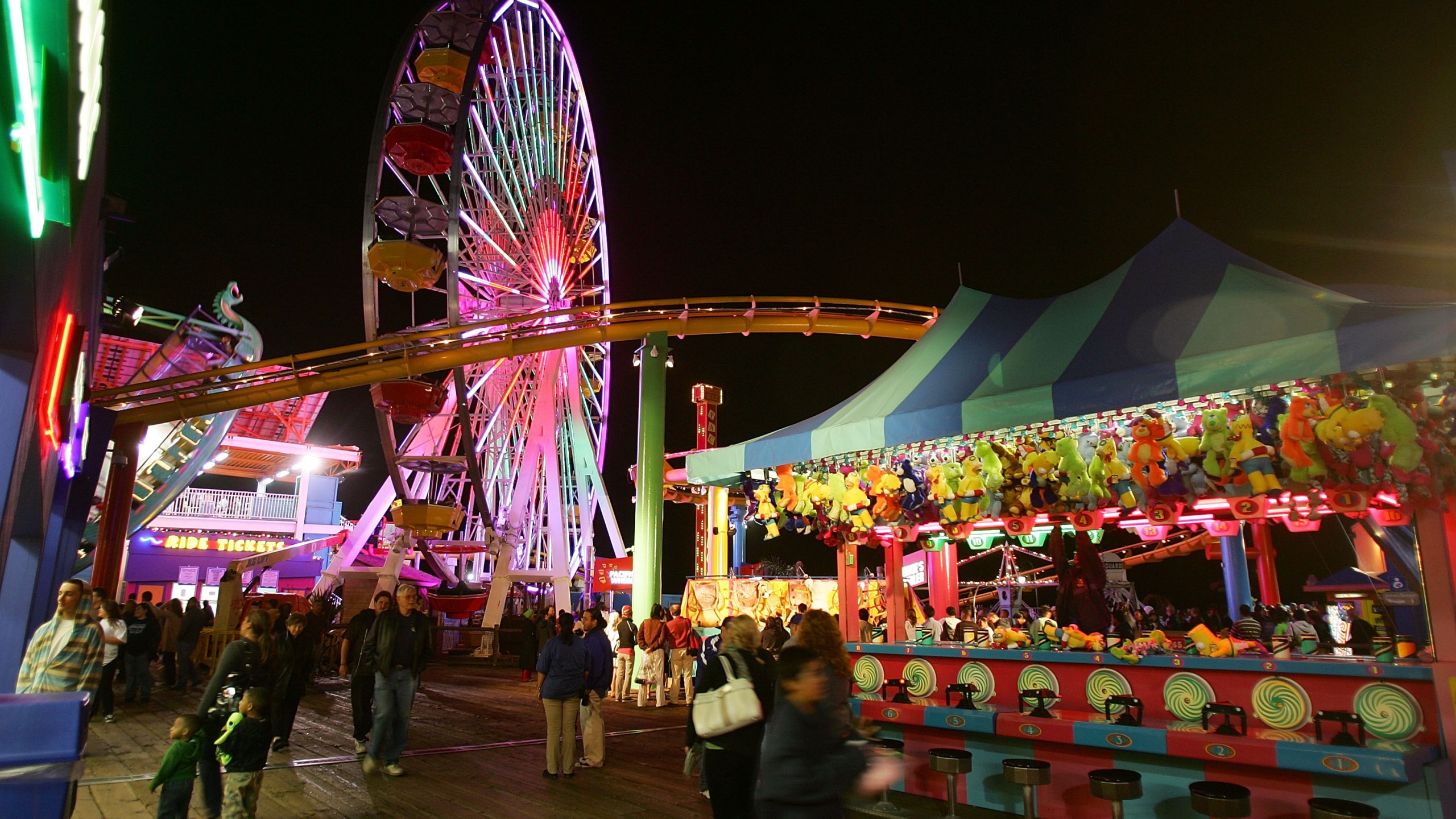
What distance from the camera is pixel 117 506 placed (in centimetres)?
1238

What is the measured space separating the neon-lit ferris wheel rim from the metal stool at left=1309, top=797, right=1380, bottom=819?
12369 millimetres

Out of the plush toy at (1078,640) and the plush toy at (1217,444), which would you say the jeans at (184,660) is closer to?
the plush toy at (1078,640)

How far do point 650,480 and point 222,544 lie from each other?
895 inches

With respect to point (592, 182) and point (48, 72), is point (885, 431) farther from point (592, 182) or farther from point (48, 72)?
point (592, 182)

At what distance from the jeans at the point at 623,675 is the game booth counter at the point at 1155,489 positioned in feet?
20.7

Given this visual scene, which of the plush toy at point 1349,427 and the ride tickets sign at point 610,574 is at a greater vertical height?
the plush toy at point 1349,427

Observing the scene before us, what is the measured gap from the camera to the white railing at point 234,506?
28797mm

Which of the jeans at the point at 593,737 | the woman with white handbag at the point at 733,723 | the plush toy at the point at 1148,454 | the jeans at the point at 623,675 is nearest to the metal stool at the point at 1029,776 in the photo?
the woman with white handbag at the point at 733,723

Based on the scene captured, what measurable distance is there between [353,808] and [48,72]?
198 inches

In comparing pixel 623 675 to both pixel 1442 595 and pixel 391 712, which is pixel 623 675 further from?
pixel 1442 595

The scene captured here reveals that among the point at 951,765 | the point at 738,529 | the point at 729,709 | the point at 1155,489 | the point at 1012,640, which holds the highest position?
the point at 738,529

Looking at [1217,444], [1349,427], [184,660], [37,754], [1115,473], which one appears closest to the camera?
[37,754]

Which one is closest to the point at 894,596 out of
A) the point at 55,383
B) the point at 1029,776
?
the point at 1029,776

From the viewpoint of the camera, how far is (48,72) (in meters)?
3.05
